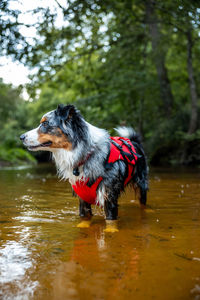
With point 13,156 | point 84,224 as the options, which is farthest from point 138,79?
point 84,224

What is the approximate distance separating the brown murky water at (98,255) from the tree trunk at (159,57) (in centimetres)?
1092

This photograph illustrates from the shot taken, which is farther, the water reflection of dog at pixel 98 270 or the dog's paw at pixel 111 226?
the dog's paw at pixel 111 226

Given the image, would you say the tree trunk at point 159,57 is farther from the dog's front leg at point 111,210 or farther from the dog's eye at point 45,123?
the dog's front leg at point 111,210

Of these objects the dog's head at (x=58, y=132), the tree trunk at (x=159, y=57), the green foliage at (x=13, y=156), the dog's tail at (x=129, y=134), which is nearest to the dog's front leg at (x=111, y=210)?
the dog's head at (x=58, y=132)

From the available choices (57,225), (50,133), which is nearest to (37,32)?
(50,133)

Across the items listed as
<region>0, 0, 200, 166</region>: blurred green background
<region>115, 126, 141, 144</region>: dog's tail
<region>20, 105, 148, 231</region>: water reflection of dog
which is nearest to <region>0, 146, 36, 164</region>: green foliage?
<region>0, 0, 200, 166</region>: blurred green background

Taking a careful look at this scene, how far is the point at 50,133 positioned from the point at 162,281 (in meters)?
2.25

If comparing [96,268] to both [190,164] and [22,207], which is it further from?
[190,164]

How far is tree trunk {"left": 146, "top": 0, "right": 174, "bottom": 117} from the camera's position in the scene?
14.0 metres

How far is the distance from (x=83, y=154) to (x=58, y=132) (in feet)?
1.38

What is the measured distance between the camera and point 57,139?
3797 mm

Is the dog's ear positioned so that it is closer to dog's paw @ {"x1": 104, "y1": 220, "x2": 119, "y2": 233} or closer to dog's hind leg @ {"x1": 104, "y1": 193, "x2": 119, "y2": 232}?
dog's hind leg @ {"x1": 104, "y1": 193, "x2": 119, "y2": 232}

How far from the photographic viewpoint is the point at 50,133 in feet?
12.4

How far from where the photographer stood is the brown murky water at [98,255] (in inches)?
81.3
